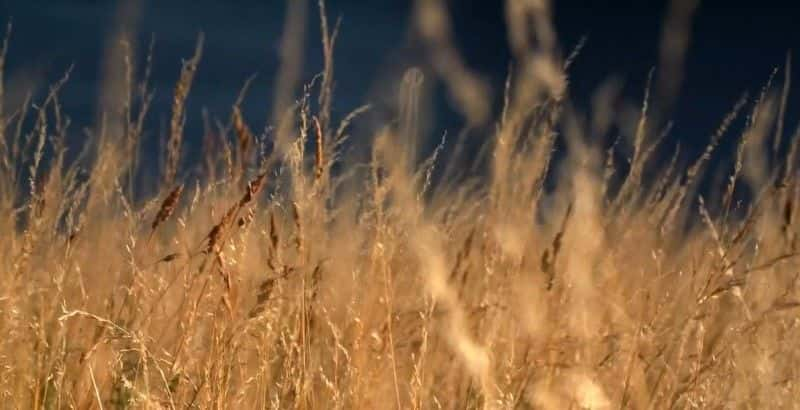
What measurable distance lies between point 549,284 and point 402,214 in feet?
1.12

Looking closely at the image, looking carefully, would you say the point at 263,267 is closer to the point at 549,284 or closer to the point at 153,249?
the point at 153,249

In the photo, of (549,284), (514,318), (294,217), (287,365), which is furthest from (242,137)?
(514,318)

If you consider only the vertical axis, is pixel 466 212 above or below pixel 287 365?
above

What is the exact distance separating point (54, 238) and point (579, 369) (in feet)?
4.08

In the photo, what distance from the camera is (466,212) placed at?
9.62 feet

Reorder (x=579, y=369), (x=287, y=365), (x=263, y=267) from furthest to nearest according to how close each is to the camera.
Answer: (x=263, y=267)
(x=579, y=369)
(x=287, y=365)

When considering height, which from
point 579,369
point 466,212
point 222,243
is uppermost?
point 466,212

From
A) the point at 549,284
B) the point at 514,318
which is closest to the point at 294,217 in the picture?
the point at 549,284

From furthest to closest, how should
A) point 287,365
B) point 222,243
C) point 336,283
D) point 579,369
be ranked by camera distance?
point 336,283 → point 579,369 → point 287,365 → point 222,243

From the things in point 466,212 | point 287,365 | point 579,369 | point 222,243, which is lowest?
point 287,365

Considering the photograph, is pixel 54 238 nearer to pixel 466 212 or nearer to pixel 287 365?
pixel 287 365

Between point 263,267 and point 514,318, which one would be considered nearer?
point 514,318

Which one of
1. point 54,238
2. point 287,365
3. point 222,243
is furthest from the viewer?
point 54,238

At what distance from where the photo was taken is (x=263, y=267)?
2924mm
